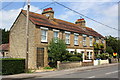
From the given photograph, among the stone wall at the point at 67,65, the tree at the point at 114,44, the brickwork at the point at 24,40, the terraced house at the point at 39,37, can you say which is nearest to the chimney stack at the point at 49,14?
the terraced house at the point at 39,37

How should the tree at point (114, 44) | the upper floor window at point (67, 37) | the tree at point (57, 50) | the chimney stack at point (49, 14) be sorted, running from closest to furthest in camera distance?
1. the tree at point (57, 50)
2. the upper floor window at point (67, 37)
3. the chimney stack at point (49, 14)
4. the tree at point (114, 44)

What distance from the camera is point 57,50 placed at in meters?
20.3

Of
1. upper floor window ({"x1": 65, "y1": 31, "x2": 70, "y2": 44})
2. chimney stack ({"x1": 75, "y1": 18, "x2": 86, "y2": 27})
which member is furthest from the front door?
chimney stack ({"x1": 75, "y1": 18, "x2": 86, "y2": 27})

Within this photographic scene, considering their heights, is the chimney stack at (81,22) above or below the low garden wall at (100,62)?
above

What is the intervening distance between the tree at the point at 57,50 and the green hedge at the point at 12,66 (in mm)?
5356

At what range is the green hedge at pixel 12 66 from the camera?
14656 mm

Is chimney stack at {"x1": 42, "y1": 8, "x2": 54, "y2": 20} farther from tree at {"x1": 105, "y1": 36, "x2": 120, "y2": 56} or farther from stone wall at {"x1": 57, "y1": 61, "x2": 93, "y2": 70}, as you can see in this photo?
tree at {"x1": 105, "y1": 36, "x2": 120, "y2": 56}

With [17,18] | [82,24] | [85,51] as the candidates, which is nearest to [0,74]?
[17,18]

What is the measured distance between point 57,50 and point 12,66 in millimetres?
6863

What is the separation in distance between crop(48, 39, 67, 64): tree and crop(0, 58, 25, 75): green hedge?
5.36 meters

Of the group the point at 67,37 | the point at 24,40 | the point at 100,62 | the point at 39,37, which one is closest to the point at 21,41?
the point at 24,40

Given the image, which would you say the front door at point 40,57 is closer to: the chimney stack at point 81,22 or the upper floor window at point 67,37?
the upper floor window at point 67,37

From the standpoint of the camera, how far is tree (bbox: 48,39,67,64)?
20438 millimetres

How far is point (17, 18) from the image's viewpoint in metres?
24.0
